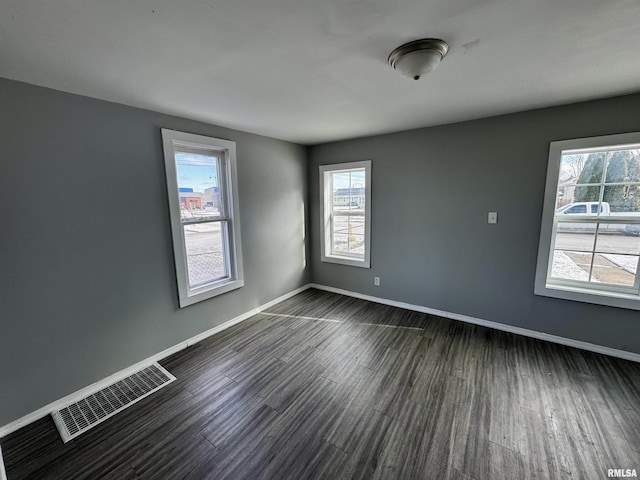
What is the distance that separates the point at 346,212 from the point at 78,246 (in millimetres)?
3057

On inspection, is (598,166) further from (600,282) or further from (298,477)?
(298,477)

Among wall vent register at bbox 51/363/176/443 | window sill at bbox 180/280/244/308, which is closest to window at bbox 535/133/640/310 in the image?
window sill at bbox 180/280/244/308

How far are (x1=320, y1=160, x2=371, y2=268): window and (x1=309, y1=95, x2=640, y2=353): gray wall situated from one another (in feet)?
0.38

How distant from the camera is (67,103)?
188 cm

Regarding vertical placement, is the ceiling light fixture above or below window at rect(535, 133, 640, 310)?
above

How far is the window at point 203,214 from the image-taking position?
2.54 meters

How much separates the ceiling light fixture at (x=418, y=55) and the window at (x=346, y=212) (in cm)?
206

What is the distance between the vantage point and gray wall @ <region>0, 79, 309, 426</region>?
67.9 inches

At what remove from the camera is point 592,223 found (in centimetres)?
245

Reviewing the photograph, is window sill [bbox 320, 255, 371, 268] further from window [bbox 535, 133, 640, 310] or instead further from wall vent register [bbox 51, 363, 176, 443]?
wall vent register [bbox 51, 363, 176, 443]

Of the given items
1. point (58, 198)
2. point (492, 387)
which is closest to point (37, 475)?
point (58, 198)

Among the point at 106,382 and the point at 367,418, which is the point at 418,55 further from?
the point at 106,382

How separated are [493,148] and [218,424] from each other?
355 centimetres

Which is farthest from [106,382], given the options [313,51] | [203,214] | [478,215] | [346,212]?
[478,215]
